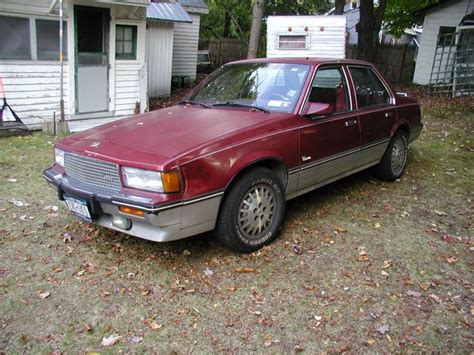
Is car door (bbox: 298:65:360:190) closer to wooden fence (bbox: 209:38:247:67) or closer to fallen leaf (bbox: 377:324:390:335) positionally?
fallen leaf (bbox: 377:324:390:335)

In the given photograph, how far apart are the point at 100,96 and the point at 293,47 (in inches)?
193

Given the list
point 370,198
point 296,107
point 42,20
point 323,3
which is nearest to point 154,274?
point 296,107

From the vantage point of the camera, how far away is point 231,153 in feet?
12.5

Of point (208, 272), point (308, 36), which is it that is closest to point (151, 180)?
point (208, 272)

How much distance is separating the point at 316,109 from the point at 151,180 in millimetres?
1909

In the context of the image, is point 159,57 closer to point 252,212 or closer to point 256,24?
point 256,24

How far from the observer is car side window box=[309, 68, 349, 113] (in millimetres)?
4809

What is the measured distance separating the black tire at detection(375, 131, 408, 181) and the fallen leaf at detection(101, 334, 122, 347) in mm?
4319

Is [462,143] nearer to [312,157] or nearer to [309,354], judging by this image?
[312,157]

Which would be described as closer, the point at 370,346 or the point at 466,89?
the point at 370,346

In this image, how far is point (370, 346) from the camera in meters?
3.06

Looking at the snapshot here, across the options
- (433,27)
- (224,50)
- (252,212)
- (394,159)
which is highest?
(433,27)

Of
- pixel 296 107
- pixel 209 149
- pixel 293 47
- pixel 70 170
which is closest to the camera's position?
pixel 209 149

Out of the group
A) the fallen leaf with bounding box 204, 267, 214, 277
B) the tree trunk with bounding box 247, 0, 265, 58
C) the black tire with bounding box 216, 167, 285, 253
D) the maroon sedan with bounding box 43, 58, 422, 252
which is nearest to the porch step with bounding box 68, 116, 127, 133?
the tree trunk with bounding box 247, 0, 265, 58
